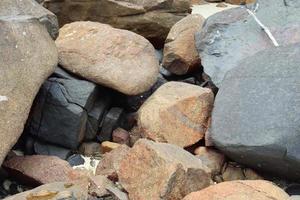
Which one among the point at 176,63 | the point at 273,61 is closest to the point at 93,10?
the point at 176,63

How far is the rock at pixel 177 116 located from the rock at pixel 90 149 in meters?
0.29

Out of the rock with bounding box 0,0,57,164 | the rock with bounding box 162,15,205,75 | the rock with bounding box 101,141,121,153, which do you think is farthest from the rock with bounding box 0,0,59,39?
the rock with bounding box 162,15,205,75

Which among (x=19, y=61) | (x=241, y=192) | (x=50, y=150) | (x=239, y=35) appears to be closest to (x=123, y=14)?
(x=239, y=35)

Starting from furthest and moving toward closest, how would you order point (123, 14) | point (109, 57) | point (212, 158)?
point (123, 14), point (109, 57), point (212, 158)

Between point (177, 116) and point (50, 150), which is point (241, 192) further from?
point (50, 150)

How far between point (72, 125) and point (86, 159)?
0.21m

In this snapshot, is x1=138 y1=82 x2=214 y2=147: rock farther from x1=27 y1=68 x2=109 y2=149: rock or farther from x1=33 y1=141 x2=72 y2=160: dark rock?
x1=33 y1=141 x2=72 y2=160: dark rock

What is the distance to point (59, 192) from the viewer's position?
2230mm

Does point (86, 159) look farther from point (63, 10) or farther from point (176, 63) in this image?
point (63, 10)

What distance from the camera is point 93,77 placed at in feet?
10.5

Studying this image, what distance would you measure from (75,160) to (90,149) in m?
0.15

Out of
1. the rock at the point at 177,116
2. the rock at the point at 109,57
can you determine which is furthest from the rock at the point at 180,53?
the rock at the point at 177,116

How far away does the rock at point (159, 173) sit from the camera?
2.26m

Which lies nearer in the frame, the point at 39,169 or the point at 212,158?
the point at 39,169
